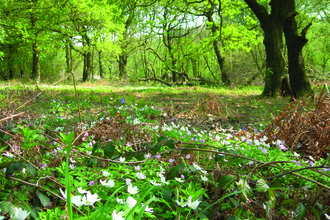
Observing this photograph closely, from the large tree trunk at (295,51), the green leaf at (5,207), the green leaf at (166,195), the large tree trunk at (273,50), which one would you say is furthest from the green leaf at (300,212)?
the large tree trunk at (273,50)

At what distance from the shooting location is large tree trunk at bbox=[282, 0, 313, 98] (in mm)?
7184

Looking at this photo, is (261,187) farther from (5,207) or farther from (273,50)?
(273,50)

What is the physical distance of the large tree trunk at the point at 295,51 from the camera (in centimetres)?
718

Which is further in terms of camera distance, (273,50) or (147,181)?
(273,50)

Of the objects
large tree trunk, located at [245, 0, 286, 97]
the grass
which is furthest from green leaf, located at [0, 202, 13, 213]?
large tree trunk, located at [245, 0, 286, 97]

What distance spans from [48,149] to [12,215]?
877 mm

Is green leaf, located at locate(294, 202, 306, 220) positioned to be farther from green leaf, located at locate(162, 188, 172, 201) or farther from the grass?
green leaf, located at locate(162, 188, 172, 201)

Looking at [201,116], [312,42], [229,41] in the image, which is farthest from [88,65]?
[312,42]

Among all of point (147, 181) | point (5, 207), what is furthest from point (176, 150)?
point (5, 207)

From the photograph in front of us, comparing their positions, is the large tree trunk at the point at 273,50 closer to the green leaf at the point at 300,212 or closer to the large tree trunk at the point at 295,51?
the large tree trunk at the point at 295,51

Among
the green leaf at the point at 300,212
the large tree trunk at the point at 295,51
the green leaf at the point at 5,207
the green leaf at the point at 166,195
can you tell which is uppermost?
the large tree trunk at the point at 295,51

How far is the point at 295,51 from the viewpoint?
727 centimetres

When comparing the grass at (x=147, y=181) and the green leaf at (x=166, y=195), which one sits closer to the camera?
the grass at (x=147, y=181)

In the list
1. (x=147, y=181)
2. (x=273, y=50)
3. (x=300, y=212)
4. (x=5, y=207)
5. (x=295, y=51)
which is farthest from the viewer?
(x=273, y=50)
